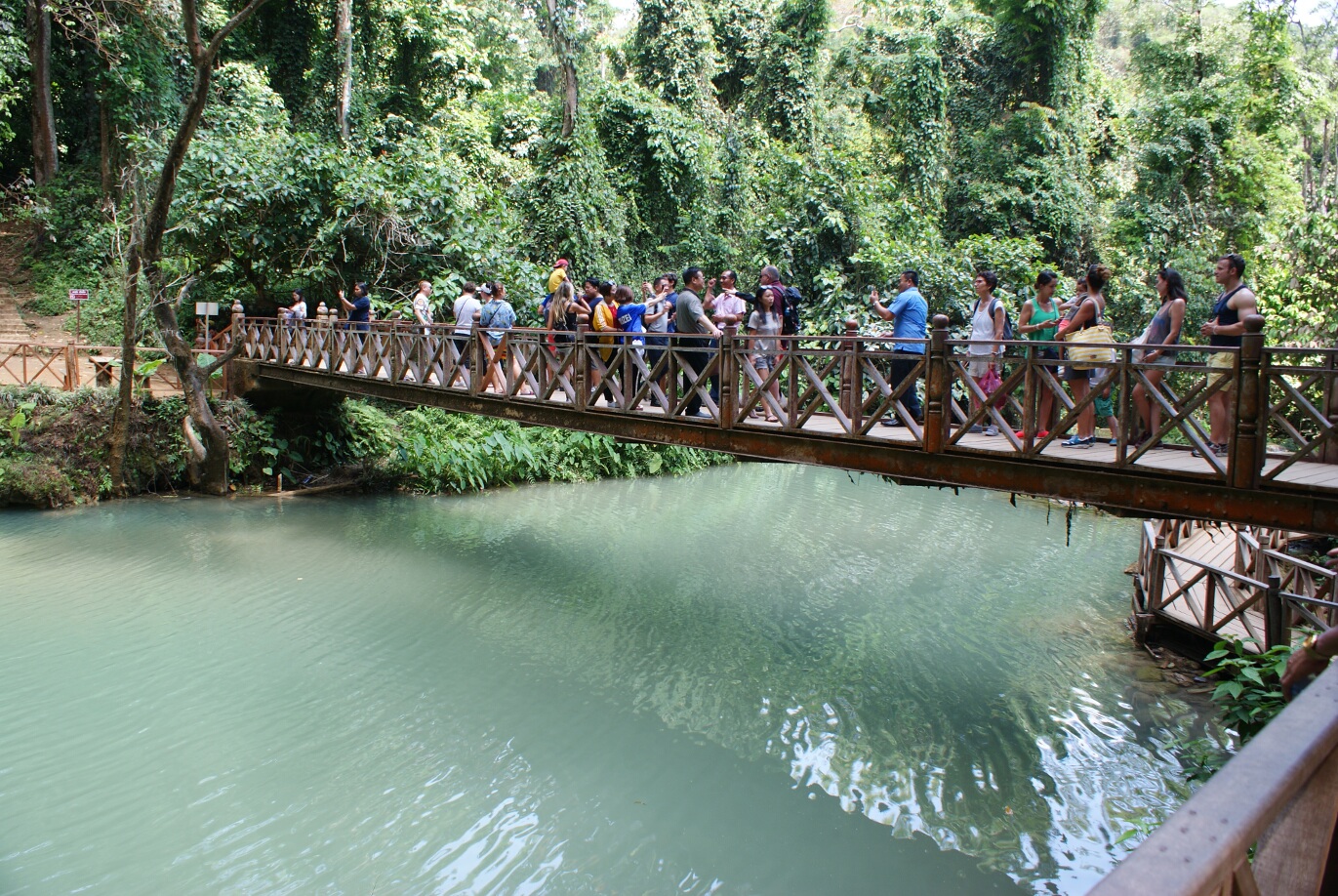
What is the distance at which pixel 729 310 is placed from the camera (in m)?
8.66

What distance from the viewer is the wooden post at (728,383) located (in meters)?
7.62

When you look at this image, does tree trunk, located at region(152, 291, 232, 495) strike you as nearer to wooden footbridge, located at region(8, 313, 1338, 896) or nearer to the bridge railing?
the bridge railing

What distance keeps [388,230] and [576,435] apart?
5599mm

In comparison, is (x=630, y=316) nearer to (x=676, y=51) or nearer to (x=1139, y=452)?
(x=1139, y=452)

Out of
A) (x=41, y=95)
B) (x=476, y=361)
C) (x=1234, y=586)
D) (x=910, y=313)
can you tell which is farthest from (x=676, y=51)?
(x=1234, y=586)

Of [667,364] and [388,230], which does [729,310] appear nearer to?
[667,364]

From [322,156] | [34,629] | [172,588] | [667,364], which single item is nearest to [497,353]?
[667,364]

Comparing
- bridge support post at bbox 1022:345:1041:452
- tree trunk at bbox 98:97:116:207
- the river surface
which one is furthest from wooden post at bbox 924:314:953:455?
tree trunk at bbox 98:97:116:207

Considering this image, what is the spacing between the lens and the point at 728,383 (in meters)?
7.65

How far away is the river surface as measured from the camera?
5.46 meters

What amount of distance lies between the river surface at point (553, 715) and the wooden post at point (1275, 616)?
1.03 m

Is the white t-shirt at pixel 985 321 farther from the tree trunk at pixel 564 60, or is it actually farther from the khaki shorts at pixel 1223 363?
the tree trunk at pixel 564 60

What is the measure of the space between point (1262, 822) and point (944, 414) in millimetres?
5433

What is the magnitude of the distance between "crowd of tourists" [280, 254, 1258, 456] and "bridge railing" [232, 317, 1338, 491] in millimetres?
47
